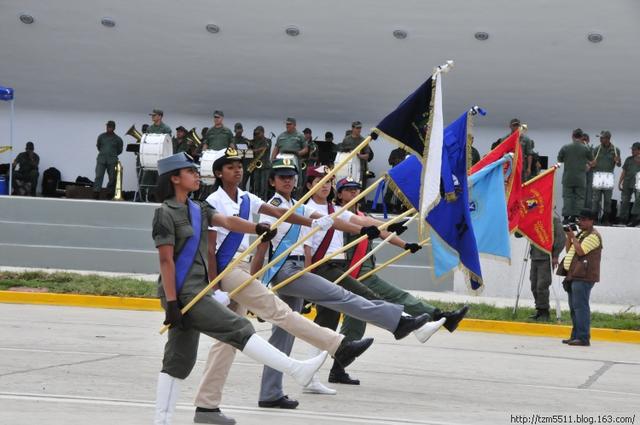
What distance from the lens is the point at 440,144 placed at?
30.0ft

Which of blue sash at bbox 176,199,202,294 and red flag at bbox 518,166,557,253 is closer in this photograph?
blue sash at bbox 176,199,202,294

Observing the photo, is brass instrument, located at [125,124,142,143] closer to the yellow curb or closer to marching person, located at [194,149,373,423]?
the yellow curb

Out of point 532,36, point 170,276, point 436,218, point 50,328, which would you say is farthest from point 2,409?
point 532,36

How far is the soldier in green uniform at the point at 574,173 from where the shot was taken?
2339cm

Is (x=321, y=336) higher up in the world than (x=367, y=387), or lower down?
higher up

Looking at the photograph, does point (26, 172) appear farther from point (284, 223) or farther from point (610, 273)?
point (284, 223)

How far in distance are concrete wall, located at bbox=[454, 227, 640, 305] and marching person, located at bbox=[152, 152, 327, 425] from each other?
1347 cm

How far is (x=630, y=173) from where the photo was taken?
79.9 ft

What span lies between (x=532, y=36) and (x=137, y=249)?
9.67 metres

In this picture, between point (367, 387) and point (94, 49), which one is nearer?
point (367, 387)

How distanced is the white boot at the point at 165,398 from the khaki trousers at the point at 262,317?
813mm

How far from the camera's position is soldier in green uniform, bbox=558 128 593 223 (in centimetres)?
2339

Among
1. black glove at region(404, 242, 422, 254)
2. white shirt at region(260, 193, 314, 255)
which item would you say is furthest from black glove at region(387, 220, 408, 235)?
white shirt at region(260, 193, 314, 255)

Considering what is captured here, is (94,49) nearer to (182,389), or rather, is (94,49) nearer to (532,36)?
(532,36)
